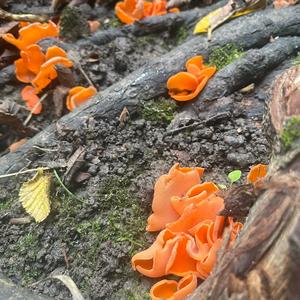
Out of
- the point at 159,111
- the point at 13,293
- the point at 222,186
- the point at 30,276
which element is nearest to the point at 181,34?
the point at 159,111

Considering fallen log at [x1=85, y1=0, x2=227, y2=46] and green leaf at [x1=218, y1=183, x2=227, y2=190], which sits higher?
fallen log at [x1=85, y1=0, x2=227, y2=46]

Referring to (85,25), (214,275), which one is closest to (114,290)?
(214,275)

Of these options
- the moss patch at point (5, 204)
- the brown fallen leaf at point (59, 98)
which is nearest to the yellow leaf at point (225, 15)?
the brown fallen leaf at point (59, 98)

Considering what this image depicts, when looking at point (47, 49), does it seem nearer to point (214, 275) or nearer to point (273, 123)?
point (273, 123)

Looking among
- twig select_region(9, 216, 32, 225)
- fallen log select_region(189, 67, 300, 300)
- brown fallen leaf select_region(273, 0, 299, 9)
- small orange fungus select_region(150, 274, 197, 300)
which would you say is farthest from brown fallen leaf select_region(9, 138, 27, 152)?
brown fallen leaf select_region(273, 0, 299, 9)

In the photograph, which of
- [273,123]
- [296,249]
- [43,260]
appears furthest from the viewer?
[43,260]

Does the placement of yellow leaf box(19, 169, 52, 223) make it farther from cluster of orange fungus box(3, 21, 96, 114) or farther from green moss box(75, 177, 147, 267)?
cluster of orange fungus box(3, 21, 96, 114)

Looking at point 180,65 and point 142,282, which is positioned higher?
point 180,65
